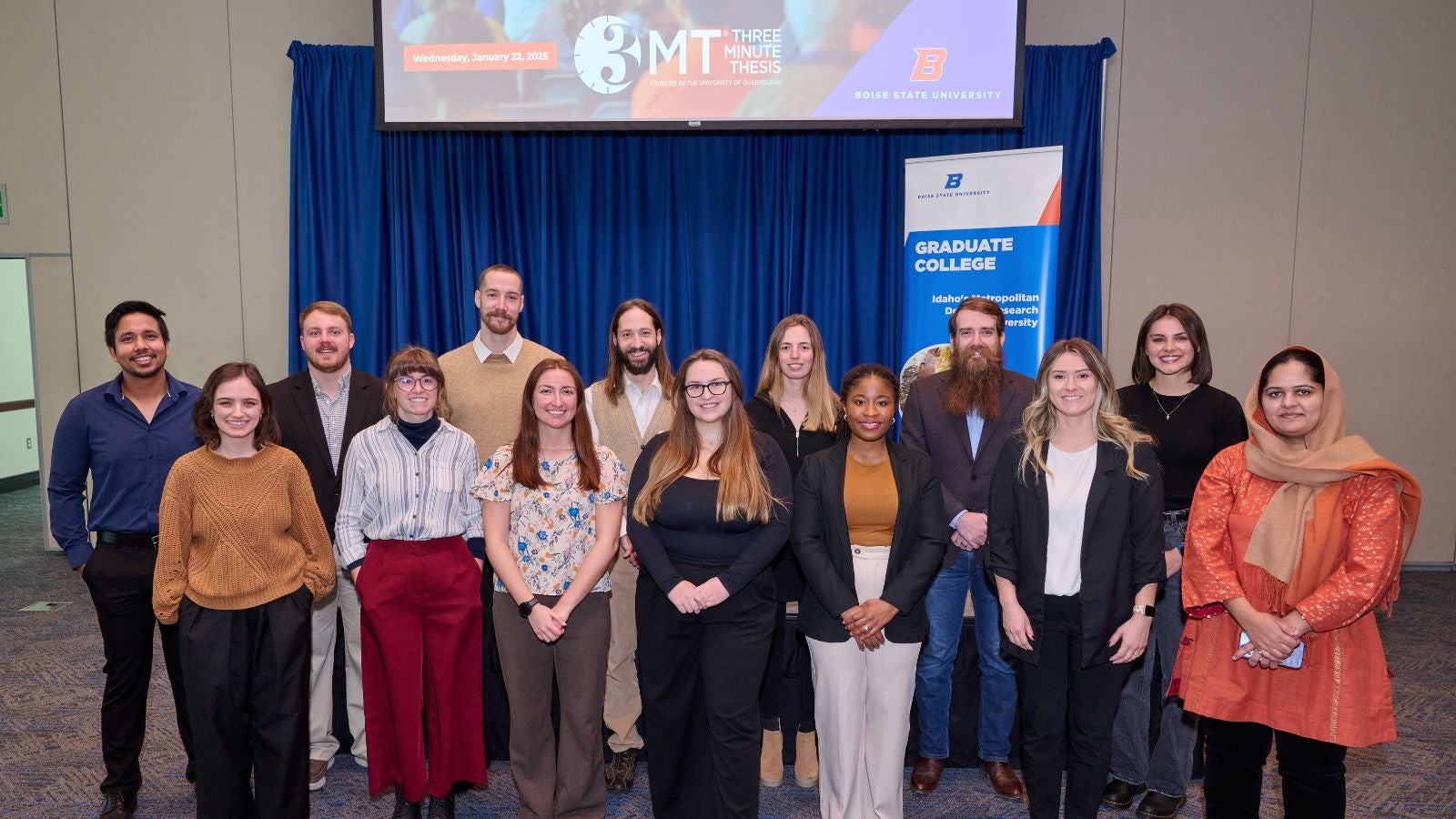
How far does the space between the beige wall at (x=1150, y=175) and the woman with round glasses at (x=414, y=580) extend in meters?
4.07

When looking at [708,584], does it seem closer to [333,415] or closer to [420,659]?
[420,659]

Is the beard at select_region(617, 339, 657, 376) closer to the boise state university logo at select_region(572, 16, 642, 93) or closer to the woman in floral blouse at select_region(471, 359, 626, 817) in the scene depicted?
the woman in floral blouse at select_region(471, 359, 626, 817)

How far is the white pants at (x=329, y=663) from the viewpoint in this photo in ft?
9.79

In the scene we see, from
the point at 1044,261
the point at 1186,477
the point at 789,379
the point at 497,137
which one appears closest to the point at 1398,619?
the point at 1044,261

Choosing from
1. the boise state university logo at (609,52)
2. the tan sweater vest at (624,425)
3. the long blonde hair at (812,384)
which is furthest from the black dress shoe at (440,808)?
the boise state university logo at (609,52)

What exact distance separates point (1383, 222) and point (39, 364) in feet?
31.7

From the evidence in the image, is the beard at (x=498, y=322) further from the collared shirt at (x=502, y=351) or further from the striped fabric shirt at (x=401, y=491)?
the striped fabric shirt at (x=401, y=491)

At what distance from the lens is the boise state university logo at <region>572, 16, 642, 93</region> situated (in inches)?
192

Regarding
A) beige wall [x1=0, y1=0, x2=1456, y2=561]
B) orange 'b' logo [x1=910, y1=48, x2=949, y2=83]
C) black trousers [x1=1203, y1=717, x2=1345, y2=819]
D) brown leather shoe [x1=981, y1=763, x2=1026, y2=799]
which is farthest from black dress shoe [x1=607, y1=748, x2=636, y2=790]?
beige wall [x1=0, y1=0, x2=1456, y2=561]

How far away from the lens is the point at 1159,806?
278cm

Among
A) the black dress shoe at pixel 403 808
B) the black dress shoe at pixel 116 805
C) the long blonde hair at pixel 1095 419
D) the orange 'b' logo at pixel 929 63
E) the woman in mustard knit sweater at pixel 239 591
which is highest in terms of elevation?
the orange 'b' logo at pixel 929 63

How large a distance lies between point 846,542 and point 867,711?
53 centimetres

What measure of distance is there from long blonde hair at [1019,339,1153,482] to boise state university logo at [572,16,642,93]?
342cm

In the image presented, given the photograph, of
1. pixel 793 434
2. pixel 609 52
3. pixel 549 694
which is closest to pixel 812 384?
pixel 793 434
